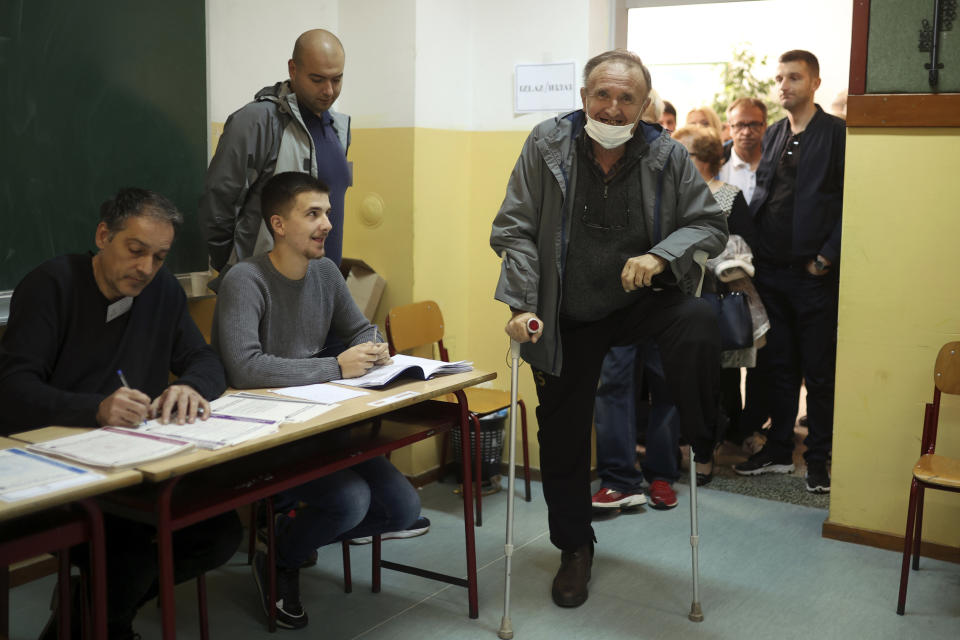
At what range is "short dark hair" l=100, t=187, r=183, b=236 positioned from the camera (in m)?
2.21

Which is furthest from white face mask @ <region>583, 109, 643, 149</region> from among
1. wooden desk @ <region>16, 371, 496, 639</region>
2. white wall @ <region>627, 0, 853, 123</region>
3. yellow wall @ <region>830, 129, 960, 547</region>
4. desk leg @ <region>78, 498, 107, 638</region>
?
white wall @ <region>627, 0, 853, 123</region>

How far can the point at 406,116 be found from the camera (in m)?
3.86

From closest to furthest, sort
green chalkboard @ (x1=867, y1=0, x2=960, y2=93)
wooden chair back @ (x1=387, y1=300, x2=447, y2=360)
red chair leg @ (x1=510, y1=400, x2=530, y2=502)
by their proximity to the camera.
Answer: green chalkboard @ (x1=867, y1=0, x2=960, y2=93), wooden chair back @ (x1=387, y1=300, x2=447, y2=360), red chair leg @ (x1=510, y1=400, x2=530, y2=502)

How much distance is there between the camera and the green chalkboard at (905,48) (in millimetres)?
3068

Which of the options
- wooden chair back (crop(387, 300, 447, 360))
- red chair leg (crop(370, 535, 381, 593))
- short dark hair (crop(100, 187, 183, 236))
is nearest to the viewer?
short dark hair (crop(100, 187, 183, 236))

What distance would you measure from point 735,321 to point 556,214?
1563mm

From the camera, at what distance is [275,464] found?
233 cm

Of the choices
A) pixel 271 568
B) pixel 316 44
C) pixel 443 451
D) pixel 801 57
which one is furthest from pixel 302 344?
pixel 801 57

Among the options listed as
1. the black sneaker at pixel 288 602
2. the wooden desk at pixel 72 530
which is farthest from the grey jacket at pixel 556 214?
the wooden desk at pixel 72 530

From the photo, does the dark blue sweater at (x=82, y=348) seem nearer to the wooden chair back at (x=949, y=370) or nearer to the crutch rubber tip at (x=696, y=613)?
the crutch rubber tip at (x=696, y=613)

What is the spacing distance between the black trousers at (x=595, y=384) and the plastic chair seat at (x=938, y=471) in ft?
2.24

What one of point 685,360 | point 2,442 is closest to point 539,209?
point 685,360

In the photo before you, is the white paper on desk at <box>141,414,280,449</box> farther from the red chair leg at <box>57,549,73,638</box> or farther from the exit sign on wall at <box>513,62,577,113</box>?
the exit sign on wall at <box>513,62,577,113</box>

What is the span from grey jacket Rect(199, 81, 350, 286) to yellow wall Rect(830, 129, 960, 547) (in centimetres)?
196
